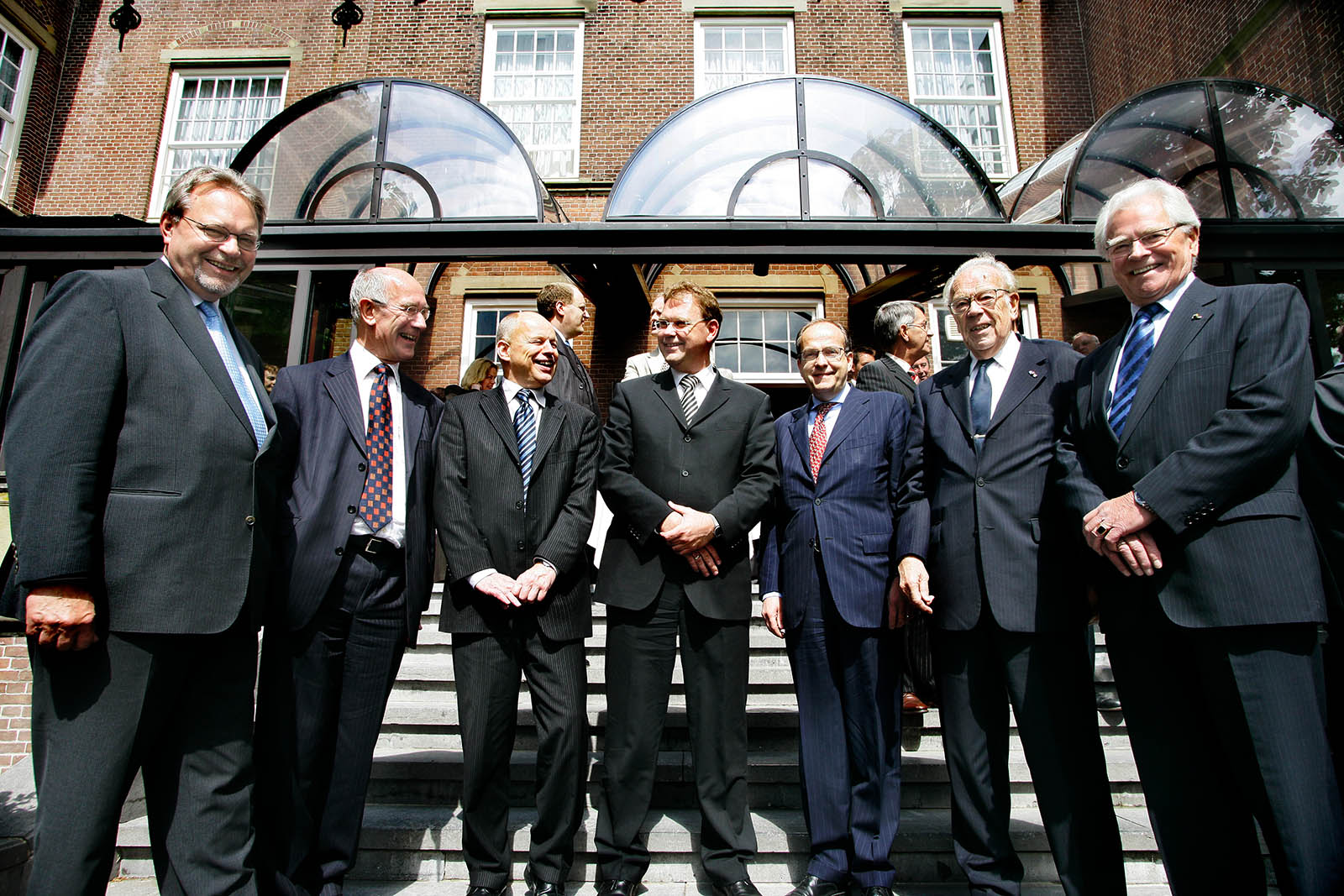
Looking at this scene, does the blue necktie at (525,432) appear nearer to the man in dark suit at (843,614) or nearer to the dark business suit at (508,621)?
the dark business suit at (508,621)

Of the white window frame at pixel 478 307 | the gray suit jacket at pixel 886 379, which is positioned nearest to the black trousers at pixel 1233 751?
the gray suit jacket at pixel 886 379

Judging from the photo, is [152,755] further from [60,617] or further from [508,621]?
[508,621]

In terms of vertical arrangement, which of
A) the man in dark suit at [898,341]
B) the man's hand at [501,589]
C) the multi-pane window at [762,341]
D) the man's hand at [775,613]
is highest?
the multi-pane window at [762,341]

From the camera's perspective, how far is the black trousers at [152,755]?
6.04 feet

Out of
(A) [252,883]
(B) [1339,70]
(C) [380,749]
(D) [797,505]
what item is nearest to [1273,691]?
(D) [797,505]

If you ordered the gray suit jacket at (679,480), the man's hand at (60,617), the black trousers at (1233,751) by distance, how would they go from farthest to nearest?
the gray suit jacket at (679,480)
the black trousers at (1233,751)
the man's hand at (60,617)

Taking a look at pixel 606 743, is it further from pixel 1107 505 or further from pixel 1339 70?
pixel 1339 70

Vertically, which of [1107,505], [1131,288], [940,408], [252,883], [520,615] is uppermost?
[1131,288]

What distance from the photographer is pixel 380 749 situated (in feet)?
12.5

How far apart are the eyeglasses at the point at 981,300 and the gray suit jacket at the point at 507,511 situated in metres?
1.65

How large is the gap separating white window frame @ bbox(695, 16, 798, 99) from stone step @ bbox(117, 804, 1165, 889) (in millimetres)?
10214

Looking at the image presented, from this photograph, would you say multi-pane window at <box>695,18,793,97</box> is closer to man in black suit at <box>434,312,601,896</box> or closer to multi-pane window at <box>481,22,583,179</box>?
multi-pane window at <box>481,22,583,179</box>

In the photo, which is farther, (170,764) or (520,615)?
(520,615)

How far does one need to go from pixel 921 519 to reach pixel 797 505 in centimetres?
51
